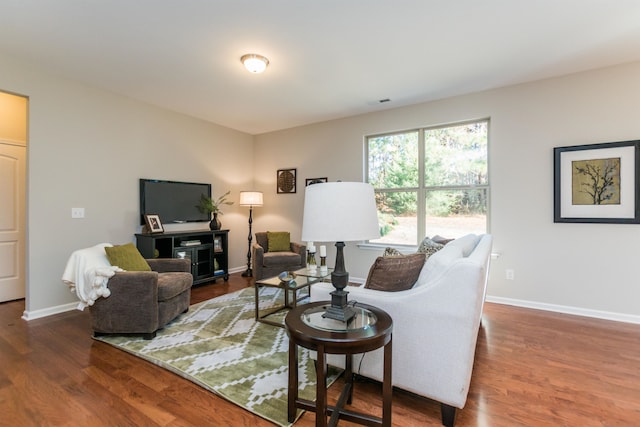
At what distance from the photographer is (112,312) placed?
244 centimetres

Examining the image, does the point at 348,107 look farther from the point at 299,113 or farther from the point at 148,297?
the point at 148,297

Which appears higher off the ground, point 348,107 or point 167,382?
point 348,107

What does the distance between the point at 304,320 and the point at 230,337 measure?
136 centimetres

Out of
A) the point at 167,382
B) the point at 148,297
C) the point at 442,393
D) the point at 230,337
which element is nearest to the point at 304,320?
the point at 442,393

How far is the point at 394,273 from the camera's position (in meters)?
1.73

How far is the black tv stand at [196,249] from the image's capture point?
3.72 metres

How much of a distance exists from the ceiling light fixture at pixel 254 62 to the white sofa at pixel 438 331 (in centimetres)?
232

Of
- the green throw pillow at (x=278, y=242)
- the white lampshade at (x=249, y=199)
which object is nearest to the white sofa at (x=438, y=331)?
the green throw pillow at (x=278, y=242)

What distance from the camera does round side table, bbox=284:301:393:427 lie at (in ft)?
4.07

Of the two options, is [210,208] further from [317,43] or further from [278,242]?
[317,43]

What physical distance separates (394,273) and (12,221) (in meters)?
4.59

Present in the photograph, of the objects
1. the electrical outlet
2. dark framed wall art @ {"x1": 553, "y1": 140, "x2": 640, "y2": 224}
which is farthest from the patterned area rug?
dark framed wall art @ {"x1": 553, "y1": 140, "x2": 640, "y2": 224}

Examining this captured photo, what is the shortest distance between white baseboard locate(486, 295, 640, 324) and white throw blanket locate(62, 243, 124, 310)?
397 cm

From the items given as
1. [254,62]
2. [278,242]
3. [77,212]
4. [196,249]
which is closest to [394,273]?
[254,62]
